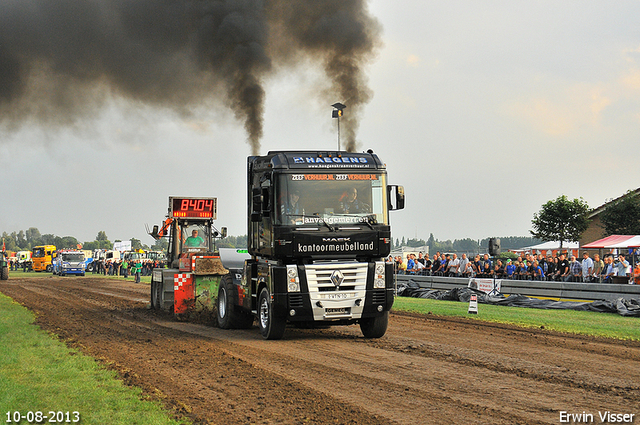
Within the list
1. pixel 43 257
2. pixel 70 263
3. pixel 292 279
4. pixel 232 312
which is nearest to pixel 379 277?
pixel 292 279

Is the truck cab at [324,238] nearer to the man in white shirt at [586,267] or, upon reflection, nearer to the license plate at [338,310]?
the license plate at [338,310]

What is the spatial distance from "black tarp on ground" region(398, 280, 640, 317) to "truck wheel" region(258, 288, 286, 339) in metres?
9.73

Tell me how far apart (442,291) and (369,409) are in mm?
17187

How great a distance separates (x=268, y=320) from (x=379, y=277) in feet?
7.34

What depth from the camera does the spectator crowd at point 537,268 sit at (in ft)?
64.8

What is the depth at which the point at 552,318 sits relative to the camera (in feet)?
50.4

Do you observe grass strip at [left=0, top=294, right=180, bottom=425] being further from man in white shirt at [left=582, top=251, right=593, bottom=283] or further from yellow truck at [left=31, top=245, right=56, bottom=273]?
yellow truck at [left=31, top=245, right=56, bottom=273]

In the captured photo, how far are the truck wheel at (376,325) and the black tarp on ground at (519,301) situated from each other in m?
7.84

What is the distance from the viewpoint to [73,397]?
6.83 meters

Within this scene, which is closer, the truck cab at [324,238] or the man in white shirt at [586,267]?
the truck cab at [324,238]

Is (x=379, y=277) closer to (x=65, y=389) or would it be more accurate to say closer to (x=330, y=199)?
(x=330, y=199)

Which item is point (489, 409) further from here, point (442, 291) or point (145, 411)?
point (442, 291)

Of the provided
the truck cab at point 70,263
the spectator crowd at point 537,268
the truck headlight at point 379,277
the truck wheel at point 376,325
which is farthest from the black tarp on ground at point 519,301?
the truck cab at point 70,263

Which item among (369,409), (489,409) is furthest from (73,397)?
(489,409)
